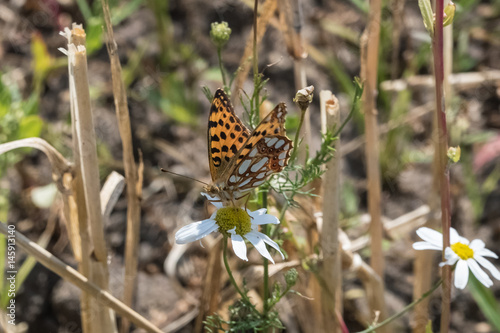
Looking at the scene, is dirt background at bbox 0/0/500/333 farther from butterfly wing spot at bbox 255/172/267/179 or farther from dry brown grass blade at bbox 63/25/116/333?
butterfly wing spot at bbox 255/172/267/179

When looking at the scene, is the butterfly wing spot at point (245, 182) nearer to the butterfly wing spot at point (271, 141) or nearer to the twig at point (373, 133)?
the butterfly wing spot at point (271, 141)

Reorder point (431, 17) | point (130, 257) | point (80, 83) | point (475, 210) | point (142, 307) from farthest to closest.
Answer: point (475, 210) → point (142, 307) → point (130, 257) → point (80, 83) → point (431, 17)

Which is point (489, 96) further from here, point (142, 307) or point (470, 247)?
point (142, 307)

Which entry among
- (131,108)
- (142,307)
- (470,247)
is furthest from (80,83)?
(131,108)

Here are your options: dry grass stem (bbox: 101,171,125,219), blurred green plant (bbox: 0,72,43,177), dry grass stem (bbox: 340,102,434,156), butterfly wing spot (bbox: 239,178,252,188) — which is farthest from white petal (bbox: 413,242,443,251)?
blurred green plant (bbox: 0,72,43,177)

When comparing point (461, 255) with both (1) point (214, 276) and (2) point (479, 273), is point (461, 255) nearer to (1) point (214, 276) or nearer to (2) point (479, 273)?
(2) point (479, 273)
